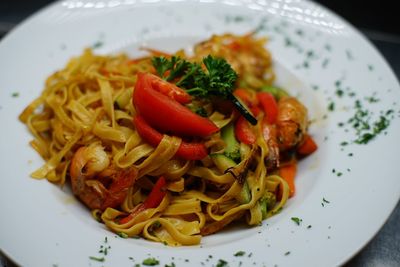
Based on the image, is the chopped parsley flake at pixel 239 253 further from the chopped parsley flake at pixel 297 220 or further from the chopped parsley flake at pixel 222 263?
the chopped parsley flake at pixel 297 220

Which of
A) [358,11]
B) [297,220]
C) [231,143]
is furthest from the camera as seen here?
[358,11]

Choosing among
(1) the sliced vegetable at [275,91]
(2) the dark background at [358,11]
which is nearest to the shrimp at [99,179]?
(1) the sliced vegetable at [275,91]

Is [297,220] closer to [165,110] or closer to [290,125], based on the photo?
[290,125]

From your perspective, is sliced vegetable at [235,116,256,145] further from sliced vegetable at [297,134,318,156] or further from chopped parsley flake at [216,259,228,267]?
chopped parsley flake at [216,259,228,267]

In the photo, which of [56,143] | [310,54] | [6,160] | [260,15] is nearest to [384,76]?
[310,54]

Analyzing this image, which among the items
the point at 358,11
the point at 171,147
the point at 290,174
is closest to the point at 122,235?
the point at 171,147

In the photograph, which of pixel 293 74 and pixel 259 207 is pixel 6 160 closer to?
pixel 259 207

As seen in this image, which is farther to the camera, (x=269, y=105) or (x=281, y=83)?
(x=281, y=83)
